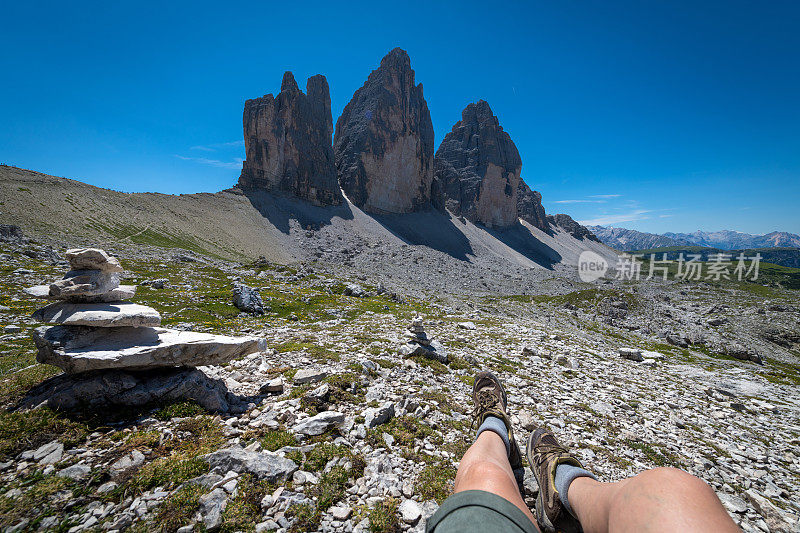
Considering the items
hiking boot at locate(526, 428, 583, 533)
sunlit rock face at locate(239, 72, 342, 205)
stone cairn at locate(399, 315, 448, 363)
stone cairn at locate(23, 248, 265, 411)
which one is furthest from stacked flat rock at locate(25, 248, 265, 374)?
sunlit rock face at locate(239, 72, 342, 205)

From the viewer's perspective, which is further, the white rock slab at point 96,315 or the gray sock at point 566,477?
the white rock slab at point 96,315

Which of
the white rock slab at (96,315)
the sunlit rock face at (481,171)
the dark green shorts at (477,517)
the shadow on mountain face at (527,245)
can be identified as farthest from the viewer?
the sunlit rock face at (481,171)

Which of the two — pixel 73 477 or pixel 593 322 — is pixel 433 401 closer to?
pixel 73 477

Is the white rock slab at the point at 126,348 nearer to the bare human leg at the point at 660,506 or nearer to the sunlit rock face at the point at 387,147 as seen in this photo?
the bare human leg at the point at 660,506

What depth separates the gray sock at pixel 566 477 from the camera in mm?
4957

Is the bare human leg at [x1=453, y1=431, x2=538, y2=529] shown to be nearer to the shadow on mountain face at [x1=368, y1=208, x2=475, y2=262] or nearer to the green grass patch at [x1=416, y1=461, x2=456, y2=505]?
the green grass patch at [x1=416, y1=461, x2=456, y2=505]

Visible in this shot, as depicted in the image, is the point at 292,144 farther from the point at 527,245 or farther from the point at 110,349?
the point at 527,245

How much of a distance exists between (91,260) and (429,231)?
11189 centimetres

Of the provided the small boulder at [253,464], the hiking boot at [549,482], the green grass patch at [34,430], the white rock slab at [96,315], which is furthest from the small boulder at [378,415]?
the white rock slab at [96,315]

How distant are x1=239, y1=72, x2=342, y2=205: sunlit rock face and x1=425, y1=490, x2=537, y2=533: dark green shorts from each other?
11078 cm

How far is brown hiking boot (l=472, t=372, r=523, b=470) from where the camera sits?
20.7 ft

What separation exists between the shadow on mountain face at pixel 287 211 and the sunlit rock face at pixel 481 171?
65.2 meters

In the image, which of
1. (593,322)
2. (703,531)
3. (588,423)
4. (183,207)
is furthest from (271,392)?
(183,207)

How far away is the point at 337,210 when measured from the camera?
107 meters
